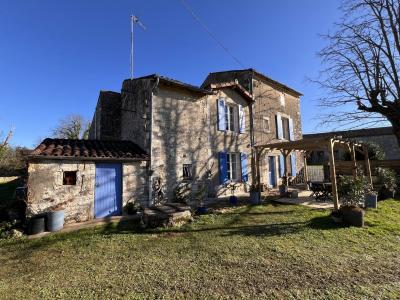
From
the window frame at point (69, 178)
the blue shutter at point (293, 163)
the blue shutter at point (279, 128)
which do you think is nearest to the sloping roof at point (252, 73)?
the blue shutter at point (279, 128)

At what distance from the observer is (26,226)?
276 inches

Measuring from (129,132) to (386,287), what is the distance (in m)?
10.4

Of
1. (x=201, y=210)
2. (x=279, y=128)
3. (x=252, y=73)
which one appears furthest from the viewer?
(x=279, y=128)

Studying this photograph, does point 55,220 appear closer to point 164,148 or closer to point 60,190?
point 60,190

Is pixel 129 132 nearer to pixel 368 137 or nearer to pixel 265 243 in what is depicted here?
pixel 265 243

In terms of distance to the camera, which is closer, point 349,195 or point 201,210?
point 349,195

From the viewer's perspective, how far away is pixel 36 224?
6.86 m

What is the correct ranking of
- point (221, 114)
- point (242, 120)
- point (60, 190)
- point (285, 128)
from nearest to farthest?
point (60, 190) < point (221, 114) < point (242, 120) < point (285, 128)

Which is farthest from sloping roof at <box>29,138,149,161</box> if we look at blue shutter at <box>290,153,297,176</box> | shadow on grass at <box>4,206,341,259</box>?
blue shutter at <box>290,153,297,176</box>

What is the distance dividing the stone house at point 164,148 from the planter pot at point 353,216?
4.46 metres

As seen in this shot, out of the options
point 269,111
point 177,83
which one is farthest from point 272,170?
point 177,83

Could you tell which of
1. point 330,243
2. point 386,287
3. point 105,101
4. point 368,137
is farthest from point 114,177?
point 368,137

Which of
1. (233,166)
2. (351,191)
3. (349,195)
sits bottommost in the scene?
(349,195)

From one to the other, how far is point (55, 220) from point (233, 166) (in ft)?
28.8
